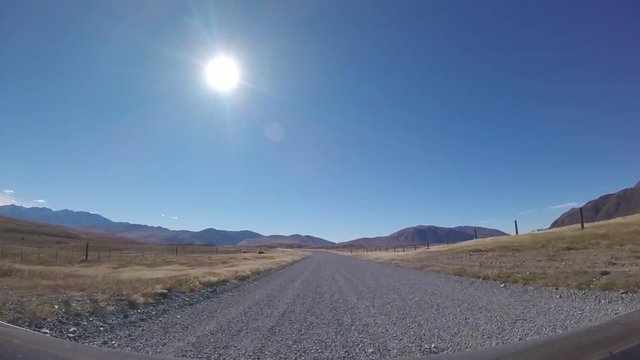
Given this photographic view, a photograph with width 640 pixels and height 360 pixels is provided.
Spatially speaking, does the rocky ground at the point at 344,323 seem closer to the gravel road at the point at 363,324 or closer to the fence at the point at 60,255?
the gravel road at the point at 363,324

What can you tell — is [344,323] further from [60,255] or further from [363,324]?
[60,255]

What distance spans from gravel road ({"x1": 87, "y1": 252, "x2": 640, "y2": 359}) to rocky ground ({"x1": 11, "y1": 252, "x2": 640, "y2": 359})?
0.02 m

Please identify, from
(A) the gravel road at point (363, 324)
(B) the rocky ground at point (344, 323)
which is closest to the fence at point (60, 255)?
(B) the rocky ground at point (344, 323)

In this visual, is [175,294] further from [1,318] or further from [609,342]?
[609,342]

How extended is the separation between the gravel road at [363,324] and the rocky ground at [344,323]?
2 cm

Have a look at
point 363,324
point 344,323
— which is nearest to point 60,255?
point 344,323

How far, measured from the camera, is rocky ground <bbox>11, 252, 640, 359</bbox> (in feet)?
25.2

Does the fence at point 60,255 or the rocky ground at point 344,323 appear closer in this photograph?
the rocky ground at point 344,323

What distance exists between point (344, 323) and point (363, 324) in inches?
21.0

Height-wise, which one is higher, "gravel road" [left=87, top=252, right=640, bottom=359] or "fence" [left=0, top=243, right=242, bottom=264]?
"fence" [left=0, top=243, right=242, bottom=264]

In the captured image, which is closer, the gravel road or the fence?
the gravel road

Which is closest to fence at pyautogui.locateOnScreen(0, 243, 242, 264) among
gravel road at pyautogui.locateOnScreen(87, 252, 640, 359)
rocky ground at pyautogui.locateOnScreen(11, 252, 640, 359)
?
rocky ground at pyautogui.locateOnScreen(11, 252, 640, 359)

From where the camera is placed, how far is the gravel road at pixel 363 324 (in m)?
7.61

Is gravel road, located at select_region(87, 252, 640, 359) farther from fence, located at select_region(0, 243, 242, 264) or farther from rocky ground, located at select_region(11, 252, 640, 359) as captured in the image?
fence, located at select_region(0, 243, 242, 264)
